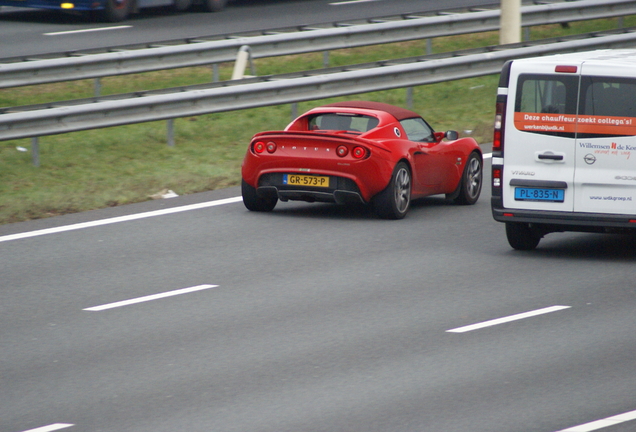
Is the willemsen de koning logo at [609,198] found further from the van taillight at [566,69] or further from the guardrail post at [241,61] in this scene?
the guardrail post at [241,61]

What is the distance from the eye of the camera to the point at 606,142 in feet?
36.0

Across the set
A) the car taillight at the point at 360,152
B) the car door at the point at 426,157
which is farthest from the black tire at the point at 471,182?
the car taillight at the point at 360,152

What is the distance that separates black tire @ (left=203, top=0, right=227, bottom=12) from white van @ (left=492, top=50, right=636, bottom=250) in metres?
17.3

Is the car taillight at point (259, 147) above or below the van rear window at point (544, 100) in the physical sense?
below

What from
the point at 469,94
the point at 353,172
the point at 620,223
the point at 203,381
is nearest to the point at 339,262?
the point at 353,172

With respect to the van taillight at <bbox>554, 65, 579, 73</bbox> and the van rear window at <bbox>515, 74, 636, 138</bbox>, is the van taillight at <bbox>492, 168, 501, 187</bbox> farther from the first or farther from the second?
the van taillight at <bbox>554, 65, 579, 73</bbox>

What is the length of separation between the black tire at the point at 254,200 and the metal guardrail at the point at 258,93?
2.64 meters

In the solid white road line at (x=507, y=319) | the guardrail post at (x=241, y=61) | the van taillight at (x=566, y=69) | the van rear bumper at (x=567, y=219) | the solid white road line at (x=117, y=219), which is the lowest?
the solid white road line at (x=117, y=219)

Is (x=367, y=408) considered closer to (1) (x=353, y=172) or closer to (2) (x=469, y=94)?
(1) (x=353, y=172)

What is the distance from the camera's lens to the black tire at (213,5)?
90.9 feet

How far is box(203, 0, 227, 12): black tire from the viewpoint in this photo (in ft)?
90.9

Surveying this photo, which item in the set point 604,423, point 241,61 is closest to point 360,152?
point 241,61

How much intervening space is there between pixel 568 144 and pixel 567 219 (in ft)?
2.27

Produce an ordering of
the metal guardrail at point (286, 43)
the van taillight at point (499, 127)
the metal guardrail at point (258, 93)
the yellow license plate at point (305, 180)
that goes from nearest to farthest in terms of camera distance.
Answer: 1. the van taillight at point (499, 127)
2. the yellow license plate at point (305, 180)
3. the metal guardrail at point (258, 93)
4. the metal guardrail at point (286, 43)
